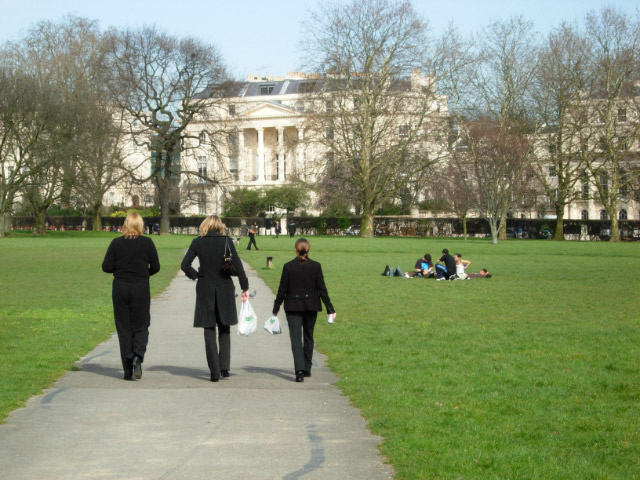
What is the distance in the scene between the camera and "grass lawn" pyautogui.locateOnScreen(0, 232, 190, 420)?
9641 millimetres

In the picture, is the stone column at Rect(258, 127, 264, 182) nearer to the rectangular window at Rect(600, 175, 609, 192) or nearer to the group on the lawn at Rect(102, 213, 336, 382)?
the rectangular window at Rect(600, 175, 609, 192)

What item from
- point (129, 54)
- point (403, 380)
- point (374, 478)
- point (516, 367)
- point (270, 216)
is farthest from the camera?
point (270, 216)

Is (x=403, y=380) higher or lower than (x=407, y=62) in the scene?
lower

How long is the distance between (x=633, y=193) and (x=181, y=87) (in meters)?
39.1

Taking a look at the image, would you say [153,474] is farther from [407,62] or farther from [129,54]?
[129,54]

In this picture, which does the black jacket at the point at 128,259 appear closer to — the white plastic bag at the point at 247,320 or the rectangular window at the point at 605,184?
the white plastic bag at the point at 247,320

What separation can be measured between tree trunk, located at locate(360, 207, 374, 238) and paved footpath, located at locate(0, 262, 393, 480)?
61291 millimetres

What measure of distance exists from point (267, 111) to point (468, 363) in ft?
343

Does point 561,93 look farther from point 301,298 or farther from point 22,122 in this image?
point 301,298

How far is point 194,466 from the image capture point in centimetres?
598

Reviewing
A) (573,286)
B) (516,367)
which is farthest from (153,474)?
(573,286)

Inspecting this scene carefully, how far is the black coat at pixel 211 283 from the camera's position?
9.53m

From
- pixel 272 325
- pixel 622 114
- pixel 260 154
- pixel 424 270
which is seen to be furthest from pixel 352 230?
pixel 272 325

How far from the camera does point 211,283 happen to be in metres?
9.59
